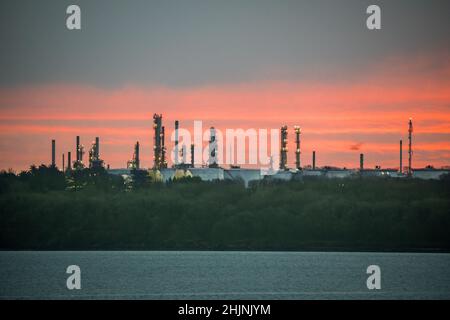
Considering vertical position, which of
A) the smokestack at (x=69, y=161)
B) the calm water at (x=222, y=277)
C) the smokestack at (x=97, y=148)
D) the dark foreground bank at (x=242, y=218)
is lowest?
the calm water at (x=222, y=277)

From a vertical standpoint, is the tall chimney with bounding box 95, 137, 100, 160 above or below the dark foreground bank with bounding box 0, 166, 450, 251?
above

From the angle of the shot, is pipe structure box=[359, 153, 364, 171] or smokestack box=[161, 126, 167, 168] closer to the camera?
smokestack box=[161, 126, 167, 168]

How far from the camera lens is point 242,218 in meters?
129

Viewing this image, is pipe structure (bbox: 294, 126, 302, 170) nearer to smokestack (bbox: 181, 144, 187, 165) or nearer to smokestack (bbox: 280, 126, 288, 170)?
smokestack (bbox: 280, 126, 288, 170)

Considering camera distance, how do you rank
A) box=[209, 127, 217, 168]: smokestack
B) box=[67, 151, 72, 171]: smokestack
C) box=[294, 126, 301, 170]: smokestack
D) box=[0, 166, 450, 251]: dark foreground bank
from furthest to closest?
box=[67, 151, 72, 171]: smokestack < box=[294, 126, 301, 170]: smokestack < box=[209, 127, 217, 168]: smokestack < box=[0, 166, 450, 251]: dark foreground bank

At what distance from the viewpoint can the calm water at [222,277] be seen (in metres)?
82.8

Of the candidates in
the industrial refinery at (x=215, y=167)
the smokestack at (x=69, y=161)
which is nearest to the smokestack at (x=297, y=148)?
the industrial refinery at (x=215, y=167)

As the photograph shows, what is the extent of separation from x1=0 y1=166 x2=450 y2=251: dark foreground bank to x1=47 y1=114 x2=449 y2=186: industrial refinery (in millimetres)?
3899

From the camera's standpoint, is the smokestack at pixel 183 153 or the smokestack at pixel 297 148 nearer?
the smokestack at pixel 297 148

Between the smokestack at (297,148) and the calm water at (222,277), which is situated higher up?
the smokestack at (297,148)

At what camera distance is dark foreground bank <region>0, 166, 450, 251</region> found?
127812 mm

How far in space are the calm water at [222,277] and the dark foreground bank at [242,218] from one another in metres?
2.27

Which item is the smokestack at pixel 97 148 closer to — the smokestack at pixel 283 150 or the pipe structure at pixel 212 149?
the pipe structure at pixel 212 149

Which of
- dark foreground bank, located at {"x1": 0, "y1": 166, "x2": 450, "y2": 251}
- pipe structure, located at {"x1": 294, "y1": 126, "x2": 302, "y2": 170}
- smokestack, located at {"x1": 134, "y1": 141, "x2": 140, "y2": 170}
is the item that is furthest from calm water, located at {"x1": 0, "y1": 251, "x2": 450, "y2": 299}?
smokestack, located at {"x1": 134, "y1": 141, "x2": 140, "y2": 170}
